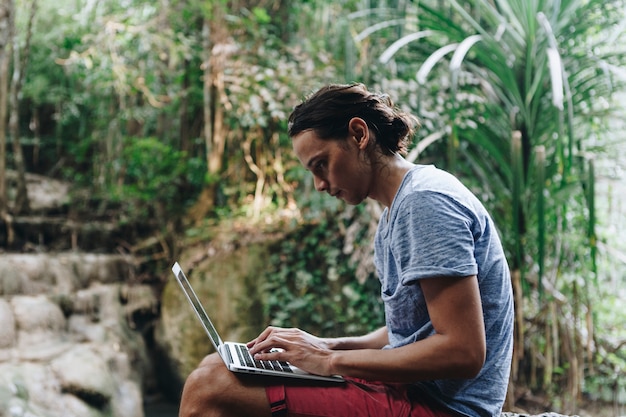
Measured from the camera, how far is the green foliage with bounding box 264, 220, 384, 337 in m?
3.41

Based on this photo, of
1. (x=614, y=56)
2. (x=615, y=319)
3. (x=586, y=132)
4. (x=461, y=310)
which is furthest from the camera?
(x=615, y=319)

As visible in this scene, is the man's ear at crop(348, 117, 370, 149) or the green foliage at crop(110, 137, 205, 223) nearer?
the man's ear at crop(348, 117, 370, 149)

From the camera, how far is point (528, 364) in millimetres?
2771

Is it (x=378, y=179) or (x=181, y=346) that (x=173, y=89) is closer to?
(x=181, y=346)

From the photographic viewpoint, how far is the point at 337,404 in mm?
1108

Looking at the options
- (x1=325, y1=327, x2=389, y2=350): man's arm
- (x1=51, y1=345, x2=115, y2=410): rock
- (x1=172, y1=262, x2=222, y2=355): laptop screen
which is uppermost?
(x1=172, y1=262, x2=222, y2=355): laptop screen

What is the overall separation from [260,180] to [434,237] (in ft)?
12.5

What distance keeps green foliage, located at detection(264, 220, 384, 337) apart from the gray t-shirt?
2.16 m

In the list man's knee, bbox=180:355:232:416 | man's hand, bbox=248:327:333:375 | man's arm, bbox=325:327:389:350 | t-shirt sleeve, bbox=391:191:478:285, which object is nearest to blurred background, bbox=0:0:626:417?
man's arm, bbox=325:327:389:350

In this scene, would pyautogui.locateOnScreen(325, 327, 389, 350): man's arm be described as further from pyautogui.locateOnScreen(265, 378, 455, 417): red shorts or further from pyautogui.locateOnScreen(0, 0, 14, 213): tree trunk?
pyautogui.locateOnScreen(0, 0, 14, 213): tree trunk

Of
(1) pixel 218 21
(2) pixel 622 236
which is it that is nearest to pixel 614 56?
(2) pixel 622 236

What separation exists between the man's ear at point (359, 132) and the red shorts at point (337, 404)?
0.47 meters

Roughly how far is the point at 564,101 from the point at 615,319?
1653 millimetres

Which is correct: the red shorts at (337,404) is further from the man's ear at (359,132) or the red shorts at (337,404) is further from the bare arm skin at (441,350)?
the man's ear at (359,132)
